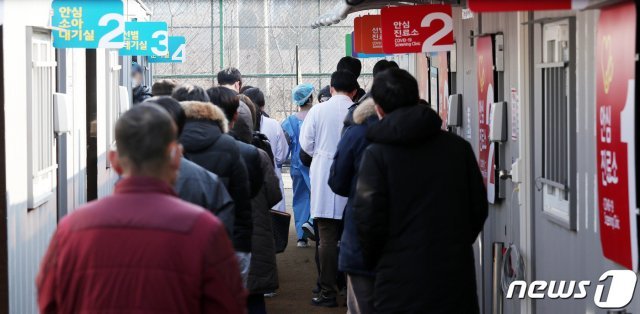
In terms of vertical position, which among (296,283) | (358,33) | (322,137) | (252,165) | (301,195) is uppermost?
(358,33)

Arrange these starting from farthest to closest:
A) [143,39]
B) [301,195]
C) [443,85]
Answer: [143,39]
[301,195]
[443,85]

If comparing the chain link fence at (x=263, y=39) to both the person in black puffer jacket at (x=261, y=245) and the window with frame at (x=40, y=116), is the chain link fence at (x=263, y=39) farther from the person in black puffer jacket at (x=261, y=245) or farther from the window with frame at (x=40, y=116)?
the person in black puffer jacket at (x=261, y=245)

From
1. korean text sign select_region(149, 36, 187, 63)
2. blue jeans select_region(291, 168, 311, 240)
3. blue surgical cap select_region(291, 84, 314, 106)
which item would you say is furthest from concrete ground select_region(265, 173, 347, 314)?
korean text sign select_region(149, 36, 187, 63)

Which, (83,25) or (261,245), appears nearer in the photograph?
(261,245)

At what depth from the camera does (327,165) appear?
990 centimetres

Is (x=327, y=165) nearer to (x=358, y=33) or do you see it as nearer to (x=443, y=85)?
(x=443, y=85)

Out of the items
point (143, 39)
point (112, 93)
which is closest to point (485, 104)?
point (112, 93)

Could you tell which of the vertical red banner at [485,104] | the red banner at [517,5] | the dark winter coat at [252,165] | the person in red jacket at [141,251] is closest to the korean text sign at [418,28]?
the vertical red banner at [485,104]

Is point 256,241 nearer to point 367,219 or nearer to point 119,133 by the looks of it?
point 367,219

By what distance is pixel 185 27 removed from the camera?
74.2ft

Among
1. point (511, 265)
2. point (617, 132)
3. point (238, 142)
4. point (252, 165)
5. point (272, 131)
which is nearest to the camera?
point (617, 132)

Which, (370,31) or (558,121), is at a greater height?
(370,31)

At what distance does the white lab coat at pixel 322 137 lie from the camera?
32.2 feet

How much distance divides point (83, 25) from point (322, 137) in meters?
2.16
